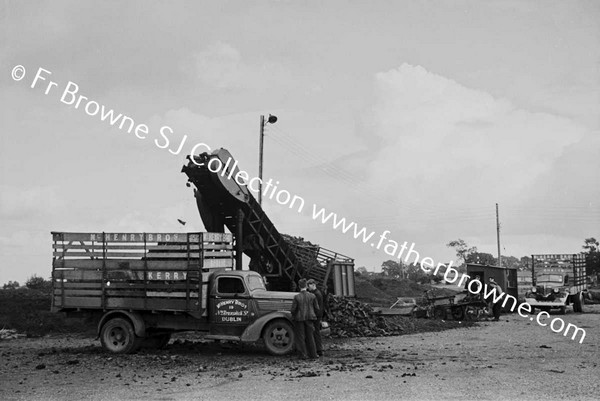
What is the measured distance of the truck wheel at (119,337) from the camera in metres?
15.4

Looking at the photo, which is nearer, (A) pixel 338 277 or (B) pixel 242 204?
(B) pixel 242 204

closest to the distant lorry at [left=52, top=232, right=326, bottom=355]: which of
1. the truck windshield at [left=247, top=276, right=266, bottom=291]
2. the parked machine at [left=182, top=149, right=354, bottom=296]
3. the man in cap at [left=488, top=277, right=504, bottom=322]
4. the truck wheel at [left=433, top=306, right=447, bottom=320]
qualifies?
the truck windshield at [left=247, top=276, right=266, bottom=291]

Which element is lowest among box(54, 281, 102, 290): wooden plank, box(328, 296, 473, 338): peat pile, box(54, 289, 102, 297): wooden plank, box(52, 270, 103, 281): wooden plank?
box(328, 296, 473, 338): peat pile

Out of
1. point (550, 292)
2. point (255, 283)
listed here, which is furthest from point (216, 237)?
point (550, 292)

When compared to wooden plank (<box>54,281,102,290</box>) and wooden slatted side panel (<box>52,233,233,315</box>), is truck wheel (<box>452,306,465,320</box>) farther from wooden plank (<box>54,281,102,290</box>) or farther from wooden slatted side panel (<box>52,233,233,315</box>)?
wooden plank (<box>54,281,102,290</box>)

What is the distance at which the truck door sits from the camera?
15.0m

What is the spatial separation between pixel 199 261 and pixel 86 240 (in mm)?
2784

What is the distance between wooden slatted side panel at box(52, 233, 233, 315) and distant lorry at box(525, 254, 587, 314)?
2061 centimetres

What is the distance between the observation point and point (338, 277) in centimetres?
2392

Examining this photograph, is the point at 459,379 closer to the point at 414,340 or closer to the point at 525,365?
the point at 525,365

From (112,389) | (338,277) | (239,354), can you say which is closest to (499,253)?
(338,277)

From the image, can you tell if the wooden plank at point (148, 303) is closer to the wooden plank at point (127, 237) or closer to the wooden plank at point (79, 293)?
the wooden plank at point (79, 293)

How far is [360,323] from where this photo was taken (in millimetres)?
21375

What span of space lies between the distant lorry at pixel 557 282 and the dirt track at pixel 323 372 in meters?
13.9
